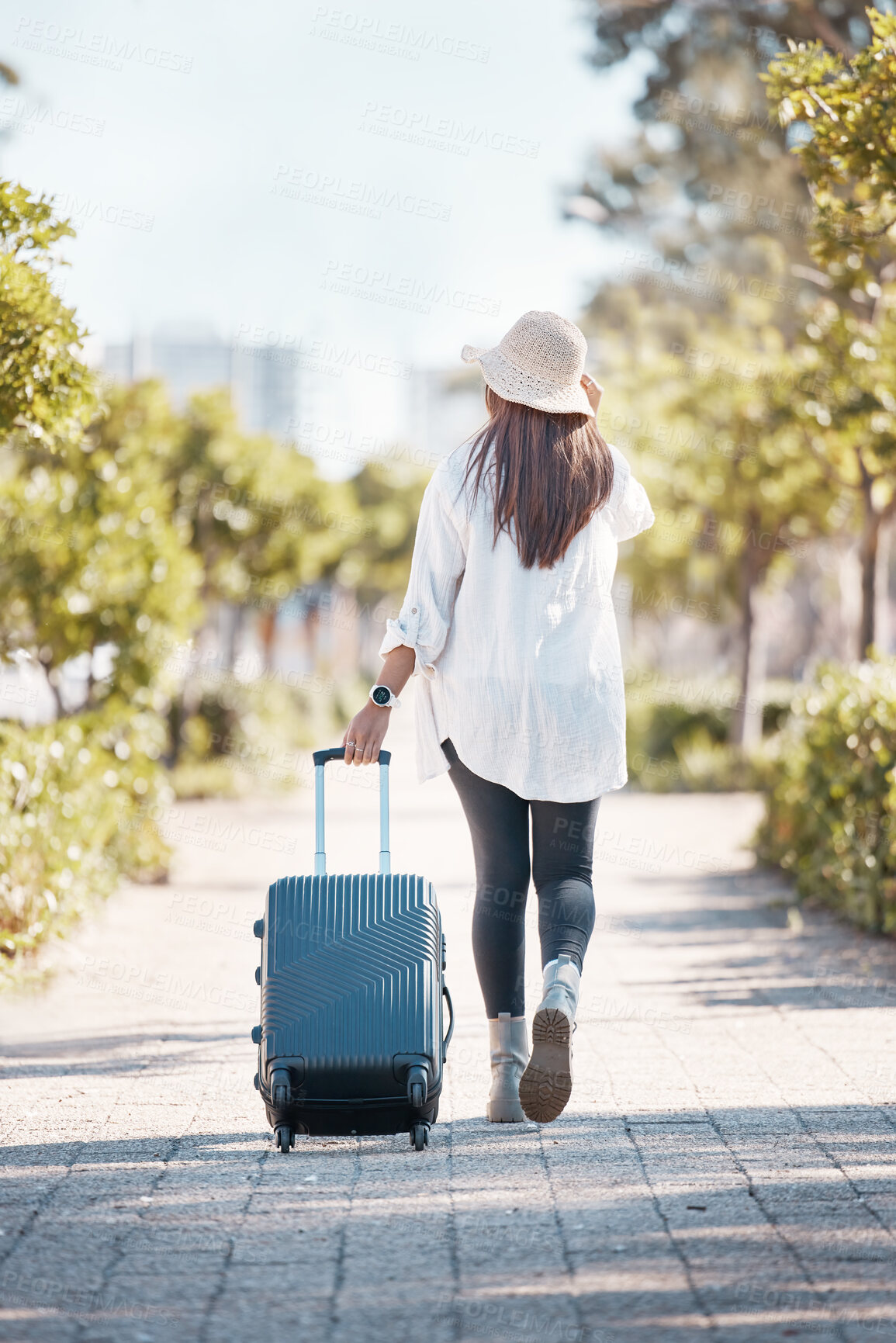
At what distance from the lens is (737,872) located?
9430 mm

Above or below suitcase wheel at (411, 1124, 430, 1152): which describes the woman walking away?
above

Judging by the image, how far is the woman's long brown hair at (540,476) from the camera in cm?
343

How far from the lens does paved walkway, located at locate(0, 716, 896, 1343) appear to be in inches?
93.6

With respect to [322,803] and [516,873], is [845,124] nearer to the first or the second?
[516,873]

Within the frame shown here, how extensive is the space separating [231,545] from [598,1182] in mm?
12966

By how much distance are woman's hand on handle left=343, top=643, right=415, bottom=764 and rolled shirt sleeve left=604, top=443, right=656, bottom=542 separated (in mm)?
619

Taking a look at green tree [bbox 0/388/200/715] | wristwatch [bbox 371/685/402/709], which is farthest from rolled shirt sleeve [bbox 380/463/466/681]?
green tree [bbox 0/388/200/715]

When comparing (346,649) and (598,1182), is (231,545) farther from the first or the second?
(346,649)

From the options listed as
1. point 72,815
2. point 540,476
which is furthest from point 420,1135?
point 72,815

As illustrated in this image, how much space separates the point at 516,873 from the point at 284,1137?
804 millimetres

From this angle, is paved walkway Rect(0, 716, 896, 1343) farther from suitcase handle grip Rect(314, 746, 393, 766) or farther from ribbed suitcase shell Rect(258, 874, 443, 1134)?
suitcase handle grip Rect(314, 746, 393, 766)

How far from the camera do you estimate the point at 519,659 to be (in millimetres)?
3412

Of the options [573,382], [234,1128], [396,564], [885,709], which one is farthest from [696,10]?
[396,564]

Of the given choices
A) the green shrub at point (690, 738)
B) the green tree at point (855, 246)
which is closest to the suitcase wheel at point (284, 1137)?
the green tree at point (855, 246)
